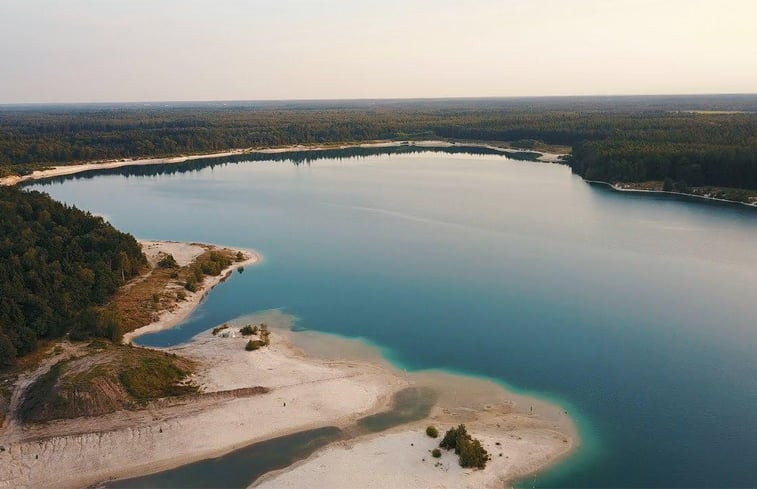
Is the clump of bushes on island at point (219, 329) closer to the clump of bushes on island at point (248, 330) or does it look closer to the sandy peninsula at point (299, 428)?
the clump of bushes on island at point (248, 330)

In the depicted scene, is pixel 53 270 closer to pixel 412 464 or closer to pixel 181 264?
pixel 181 264

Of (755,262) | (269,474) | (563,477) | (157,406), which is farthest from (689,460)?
(755,262)

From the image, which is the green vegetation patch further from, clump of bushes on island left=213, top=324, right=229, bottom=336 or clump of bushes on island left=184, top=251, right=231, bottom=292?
clump of bushes on island left=184, top=251, right=231, bottom=292

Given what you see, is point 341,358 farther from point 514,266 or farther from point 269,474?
point 514,266

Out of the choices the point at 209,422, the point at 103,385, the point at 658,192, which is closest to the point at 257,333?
the point at 209,422

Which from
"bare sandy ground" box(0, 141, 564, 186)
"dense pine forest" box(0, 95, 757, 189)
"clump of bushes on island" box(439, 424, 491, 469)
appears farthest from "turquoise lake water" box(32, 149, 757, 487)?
"bare sandy ground" box(0, 141, 564, 186)

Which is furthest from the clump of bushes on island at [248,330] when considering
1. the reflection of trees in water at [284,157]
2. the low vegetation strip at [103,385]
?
the reflection of trees in water at [284,157]
